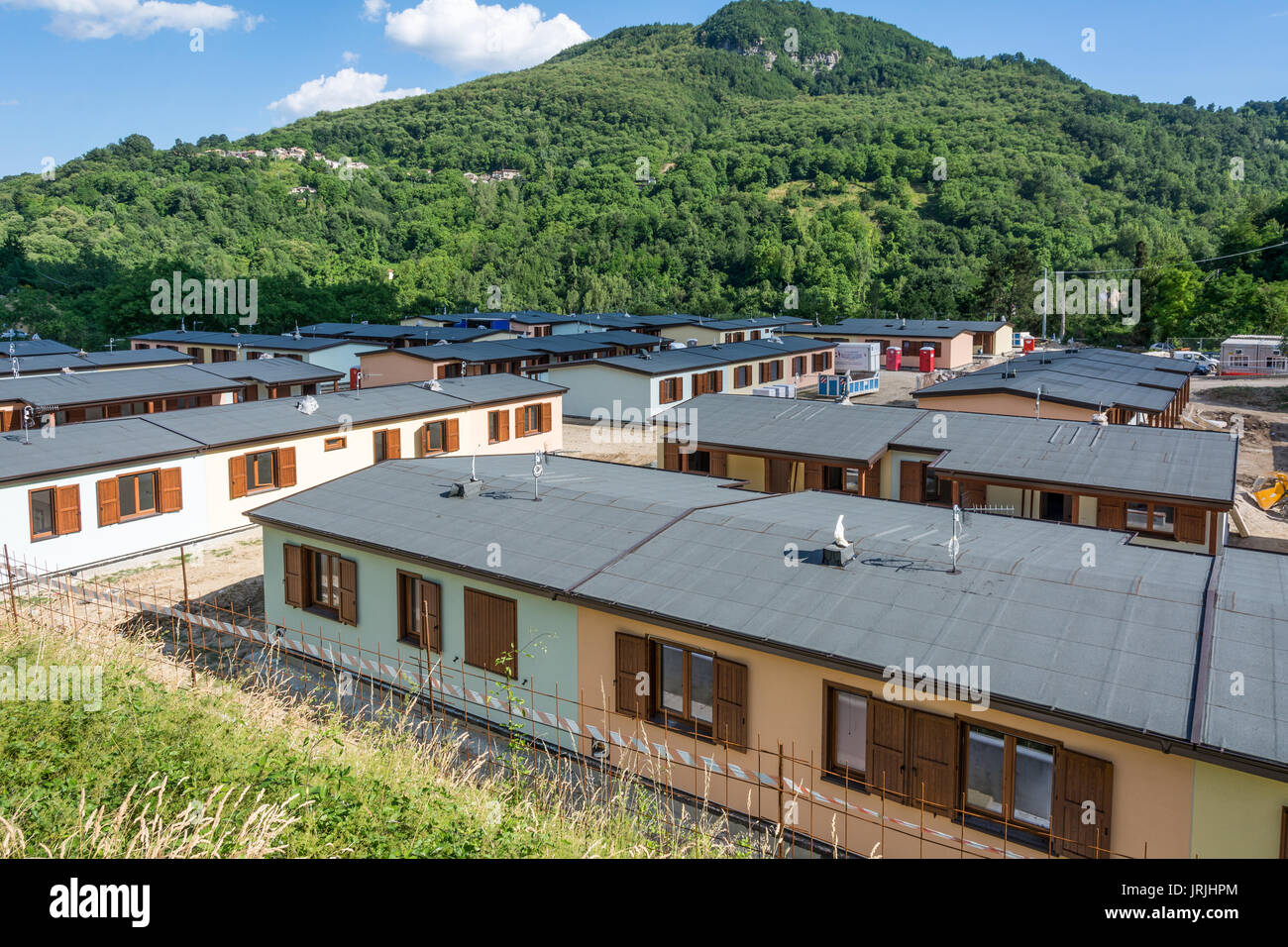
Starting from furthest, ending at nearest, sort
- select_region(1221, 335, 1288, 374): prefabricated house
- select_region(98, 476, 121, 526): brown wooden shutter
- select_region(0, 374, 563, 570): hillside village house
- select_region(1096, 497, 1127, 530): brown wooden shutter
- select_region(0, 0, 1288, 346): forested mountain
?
select_region(0, 0, 1288, 346): forested mountain
select_region(1221, 335, 1288, 374): prefabricated house
select_region(98, 476, 121, 526): brown wooden shutter
select_region(0, 374, 563, 570): hillside village house
select_region(1096, 497, 1127, 530): brown wooden shutter

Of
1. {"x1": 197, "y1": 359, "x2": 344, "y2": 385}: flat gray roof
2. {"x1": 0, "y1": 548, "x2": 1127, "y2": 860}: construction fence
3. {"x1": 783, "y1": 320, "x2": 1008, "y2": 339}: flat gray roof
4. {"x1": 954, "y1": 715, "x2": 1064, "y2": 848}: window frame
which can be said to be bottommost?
{"x1": 0, "y1": 548, "x2": 1127, "y2": 860}: construction fence

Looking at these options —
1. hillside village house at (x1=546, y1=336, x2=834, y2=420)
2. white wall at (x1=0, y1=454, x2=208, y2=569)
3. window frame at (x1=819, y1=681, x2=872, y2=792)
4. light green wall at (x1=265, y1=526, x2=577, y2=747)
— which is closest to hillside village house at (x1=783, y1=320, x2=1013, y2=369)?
hillside village house at (x1=546, y1=336, x2=834, y2=420)

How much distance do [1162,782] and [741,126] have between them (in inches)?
7737

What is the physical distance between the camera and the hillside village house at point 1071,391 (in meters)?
32.0

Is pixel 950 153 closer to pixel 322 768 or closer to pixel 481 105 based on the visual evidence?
pixel 481 105

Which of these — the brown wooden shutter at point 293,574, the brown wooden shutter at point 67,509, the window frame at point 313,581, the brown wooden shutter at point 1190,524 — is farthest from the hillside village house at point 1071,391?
the brown wooden shutter at point 67,509

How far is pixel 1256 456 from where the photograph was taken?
37781mm

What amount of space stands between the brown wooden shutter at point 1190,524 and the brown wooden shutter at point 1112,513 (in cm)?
108

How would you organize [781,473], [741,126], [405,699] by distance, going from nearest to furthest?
[405,699], [781,473], [741,126]

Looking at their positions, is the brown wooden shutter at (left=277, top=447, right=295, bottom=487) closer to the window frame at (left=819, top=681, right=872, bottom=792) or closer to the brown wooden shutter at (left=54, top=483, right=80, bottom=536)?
the brown wooden shutter at (left=54, top=483, right=80, bottom=536)

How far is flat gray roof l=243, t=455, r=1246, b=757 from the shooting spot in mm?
10586

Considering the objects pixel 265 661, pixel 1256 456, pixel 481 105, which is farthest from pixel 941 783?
pixel 481 105

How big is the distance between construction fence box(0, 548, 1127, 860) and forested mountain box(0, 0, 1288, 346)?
71078mm

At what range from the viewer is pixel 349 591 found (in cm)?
1745
